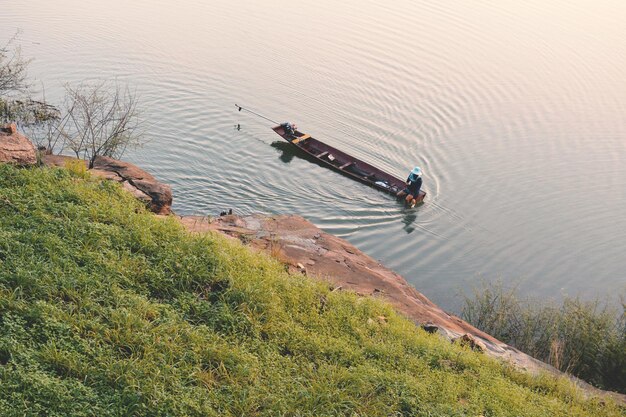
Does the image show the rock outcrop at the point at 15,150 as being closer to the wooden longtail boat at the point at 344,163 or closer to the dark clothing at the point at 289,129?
the wooden longtail boat at the point at 344,163

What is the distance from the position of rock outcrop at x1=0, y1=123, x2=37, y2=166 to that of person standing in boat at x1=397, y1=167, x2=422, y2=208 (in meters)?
14.4

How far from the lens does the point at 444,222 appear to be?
2320 cm

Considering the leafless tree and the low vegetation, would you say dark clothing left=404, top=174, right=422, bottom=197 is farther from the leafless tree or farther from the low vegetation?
the leafless tree

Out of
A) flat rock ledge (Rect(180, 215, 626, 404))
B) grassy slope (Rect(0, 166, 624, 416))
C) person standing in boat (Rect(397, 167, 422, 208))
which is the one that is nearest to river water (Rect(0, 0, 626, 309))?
person standing in boat (Rect(397, 167, 422, 208))

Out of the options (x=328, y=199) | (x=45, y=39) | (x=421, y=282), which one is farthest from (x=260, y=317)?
(x=45, y=39)

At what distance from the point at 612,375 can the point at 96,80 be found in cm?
2587

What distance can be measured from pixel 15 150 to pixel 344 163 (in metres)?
15.6

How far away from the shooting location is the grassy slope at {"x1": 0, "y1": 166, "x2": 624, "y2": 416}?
7348mm

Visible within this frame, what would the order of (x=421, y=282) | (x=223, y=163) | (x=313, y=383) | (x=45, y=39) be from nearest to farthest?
(x=313, y=383) → (x=421, y=282) → (x=223, y=163) → (x=45, y=39)

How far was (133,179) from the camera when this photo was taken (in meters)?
13.7

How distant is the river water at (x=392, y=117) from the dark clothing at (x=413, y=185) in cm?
79

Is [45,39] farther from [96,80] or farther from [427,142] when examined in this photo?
[427,142]

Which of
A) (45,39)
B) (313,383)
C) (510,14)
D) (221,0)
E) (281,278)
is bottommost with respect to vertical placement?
(313,383)

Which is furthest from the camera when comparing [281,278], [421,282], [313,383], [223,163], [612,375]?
[223,163]
